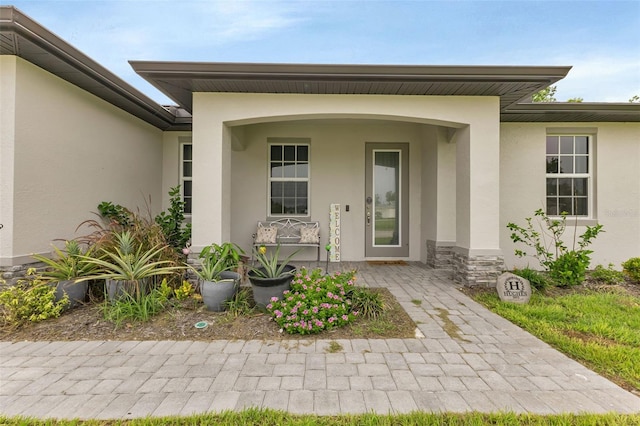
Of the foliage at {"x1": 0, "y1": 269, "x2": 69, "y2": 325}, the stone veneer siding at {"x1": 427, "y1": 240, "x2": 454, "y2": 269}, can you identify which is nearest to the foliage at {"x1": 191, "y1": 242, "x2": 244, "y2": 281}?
the foliage at {"x1": 0, "y1": 269, "x2": 69, "y2": 325}

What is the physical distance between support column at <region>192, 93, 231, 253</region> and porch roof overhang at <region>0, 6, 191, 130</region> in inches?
50.3

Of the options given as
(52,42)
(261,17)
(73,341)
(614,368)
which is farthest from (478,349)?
(261,17)

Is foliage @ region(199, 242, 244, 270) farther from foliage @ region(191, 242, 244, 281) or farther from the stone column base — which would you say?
the stone column base

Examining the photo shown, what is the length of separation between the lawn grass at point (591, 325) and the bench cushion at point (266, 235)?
3.63 metres

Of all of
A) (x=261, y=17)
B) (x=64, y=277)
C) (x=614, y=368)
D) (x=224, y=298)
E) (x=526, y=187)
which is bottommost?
(x=614, y=368)

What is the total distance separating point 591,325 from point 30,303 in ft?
18.7

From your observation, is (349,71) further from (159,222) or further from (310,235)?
(159,222)

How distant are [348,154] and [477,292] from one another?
3.55 metres

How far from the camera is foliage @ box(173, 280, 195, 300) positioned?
356 cm

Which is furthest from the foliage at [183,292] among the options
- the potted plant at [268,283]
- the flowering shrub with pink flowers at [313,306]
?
the flowering shrub with pink flowers at [313,306]

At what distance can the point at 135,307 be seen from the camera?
3.08 meters

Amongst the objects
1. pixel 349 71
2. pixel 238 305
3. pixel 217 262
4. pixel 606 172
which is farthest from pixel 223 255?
pixel 606 172

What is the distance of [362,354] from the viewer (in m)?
2.40

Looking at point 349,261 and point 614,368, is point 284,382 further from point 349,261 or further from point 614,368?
point 349,261
